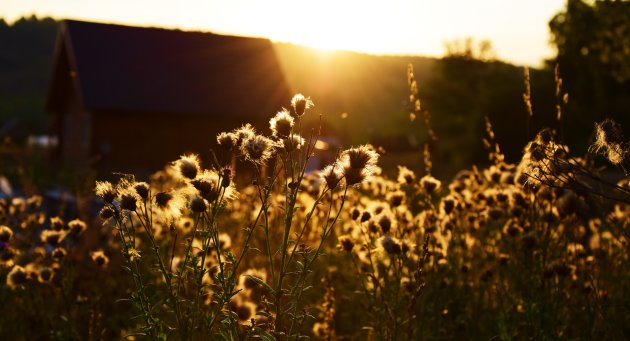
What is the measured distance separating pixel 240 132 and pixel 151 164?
1194 inches

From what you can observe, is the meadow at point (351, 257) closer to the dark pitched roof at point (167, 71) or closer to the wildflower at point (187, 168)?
the wildflower at point (187, 168)

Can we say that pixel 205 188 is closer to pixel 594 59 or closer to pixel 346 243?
pixel 346 243

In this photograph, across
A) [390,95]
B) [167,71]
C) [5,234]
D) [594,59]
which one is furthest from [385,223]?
[390,95]

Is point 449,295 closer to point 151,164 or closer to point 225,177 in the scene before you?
point 225,177

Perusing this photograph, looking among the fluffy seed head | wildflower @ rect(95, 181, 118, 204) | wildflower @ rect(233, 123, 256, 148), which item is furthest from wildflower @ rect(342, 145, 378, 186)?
wildflower @ rect(95, 181, 118, 204)

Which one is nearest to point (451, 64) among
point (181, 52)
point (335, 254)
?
point (181, 52)

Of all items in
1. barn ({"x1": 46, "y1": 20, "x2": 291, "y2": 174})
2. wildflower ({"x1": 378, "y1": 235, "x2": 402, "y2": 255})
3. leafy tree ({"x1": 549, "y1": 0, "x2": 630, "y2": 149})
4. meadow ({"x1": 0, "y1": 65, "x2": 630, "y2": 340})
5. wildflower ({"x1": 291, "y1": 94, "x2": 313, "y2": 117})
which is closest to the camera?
meadow ({"x1": 0, "y1": 65, "x2": 630, "y2": 340})

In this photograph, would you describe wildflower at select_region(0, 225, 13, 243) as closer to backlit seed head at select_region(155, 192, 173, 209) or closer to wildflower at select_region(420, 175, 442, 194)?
backlit seed head at select_region(155, 192, 173, 209)

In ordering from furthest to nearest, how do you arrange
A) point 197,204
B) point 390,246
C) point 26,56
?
1. point 26,56
2. point 390,246
3. point 197,204

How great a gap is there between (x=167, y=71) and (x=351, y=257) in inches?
1198

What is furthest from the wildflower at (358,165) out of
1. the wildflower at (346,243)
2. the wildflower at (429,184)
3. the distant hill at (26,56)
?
the distant hill at (26,56)

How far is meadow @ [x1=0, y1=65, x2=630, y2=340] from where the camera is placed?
3.47 meters

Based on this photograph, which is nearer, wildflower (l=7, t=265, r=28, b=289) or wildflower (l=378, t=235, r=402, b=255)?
wildflower (l=378, t=235, r=402, b=255)

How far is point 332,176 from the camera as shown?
139 inches
